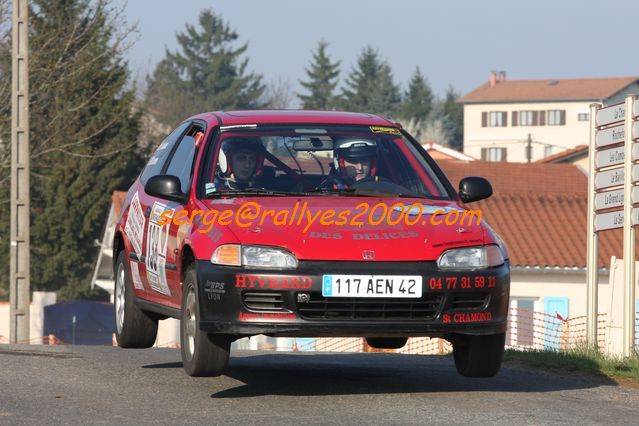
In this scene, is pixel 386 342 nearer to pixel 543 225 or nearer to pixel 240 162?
pixel 240 162

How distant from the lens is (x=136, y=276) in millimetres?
11055

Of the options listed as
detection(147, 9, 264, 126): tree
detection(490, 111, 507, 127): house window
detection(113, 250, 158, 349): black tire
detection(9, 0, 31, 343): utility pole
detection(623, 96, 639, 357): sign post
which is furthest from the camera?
detection(490, 111, 507, 127): house window

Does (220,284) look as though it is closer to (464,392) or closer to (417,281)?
(417,281)

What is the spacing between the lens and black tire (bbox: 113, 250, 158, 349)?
11273 millimetres

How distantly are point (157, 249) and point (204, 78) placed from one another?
4712 inches

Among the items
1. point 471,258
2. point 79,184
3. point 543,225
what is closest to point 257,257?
point 471,258

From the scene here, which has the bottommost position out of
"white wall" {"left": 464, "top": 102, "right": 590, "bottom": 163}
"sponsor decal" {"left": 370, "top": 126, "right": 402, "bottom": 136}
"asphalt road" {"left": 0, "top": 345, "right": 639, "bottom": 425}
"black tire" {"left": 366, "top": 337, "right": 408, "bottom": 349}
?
"asphalt road" {"left": 0, "top": 345, "right": 639, "bottom": 425}

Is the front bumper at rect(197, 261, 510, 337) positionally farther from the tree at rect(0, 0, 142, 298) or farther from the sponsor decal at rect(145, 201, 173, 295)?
the tree at rect(0, 0, 142, 298)

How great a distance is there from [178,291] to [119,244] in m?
2.32

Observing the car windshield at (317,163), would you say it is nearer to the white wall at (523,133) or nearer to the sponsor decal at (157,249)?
the sponsor decal at (157,249)

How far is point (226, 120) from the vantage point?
10.3 m

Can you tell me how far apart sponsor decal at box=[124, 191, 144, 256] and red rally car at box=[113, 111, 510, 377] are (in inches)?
9.0

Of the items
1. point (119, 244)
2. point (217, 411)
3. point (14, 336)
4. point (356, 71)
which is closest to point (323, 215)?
point (217, 411)

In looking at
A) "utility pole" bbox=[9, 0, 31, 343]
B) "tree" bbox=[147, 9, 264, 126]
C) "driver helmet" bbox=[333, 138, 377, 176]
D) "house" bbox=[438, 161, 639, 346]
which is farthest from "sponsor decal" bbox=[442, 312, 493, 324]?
"tree" bbox=[147, 9, 264, 126]
